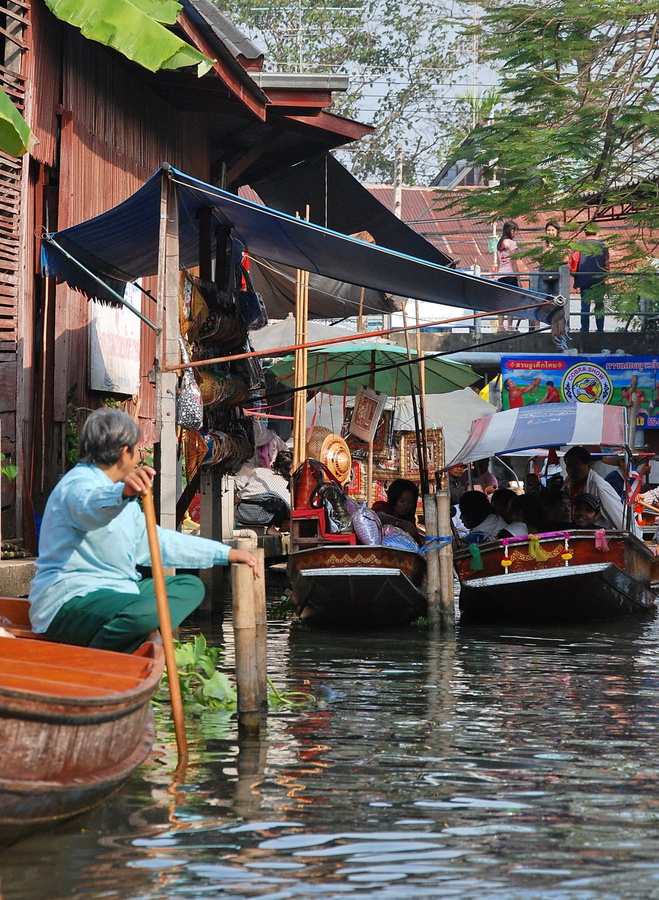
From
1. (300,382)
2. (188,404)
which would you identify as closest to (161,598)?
(188,404)

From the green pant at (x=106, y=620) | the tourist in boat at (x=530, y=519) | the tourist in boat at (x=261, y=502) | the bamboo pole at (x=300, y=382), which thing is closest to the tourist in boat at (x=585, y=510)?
the tourist in boat at (x=530, y=519)

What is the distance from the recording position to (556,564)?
12.1m

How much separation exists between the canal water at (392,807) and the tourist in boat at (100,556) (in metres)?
0.76

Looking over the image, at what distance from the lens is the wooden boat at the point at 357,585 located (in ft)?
38.0

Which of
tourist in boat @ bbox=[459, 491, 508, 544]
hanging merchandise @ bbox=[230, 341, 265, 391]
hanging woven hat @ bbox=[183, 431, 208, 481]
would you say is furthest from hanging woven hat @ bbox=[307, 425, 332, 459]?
hanging woven hat @ bbox=[183, 431, 208, 481]

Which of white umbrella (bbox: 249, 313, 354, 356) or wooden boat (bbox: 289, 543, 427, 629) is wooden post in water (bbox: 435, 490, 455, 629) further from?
white umbrella (bbox: 249, 313, 354, 356)

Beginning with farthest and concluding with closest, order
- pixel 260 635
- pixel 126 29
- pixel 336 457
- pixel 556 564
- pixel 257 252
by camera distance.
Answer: pixel 336 457 → pixel 556 564 → pixel 257 252 → pixel 126 29 → pixel 260 635

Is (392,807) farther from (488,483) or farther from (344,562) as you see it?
(488,483)

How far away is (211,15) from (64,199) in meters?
3.69

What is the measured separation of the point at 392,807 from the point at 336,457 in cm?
736

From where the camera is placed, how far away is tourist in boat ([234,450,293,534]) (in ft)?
51.2

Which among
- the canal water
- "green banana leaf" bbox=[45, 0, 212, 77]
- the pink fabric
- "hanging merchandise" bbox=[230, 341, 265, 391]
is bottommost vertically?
the canal water

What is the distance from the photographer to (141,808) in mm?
5324

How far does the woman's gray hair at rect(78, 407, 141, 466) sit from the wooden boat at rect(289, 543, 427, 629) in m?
6.03
